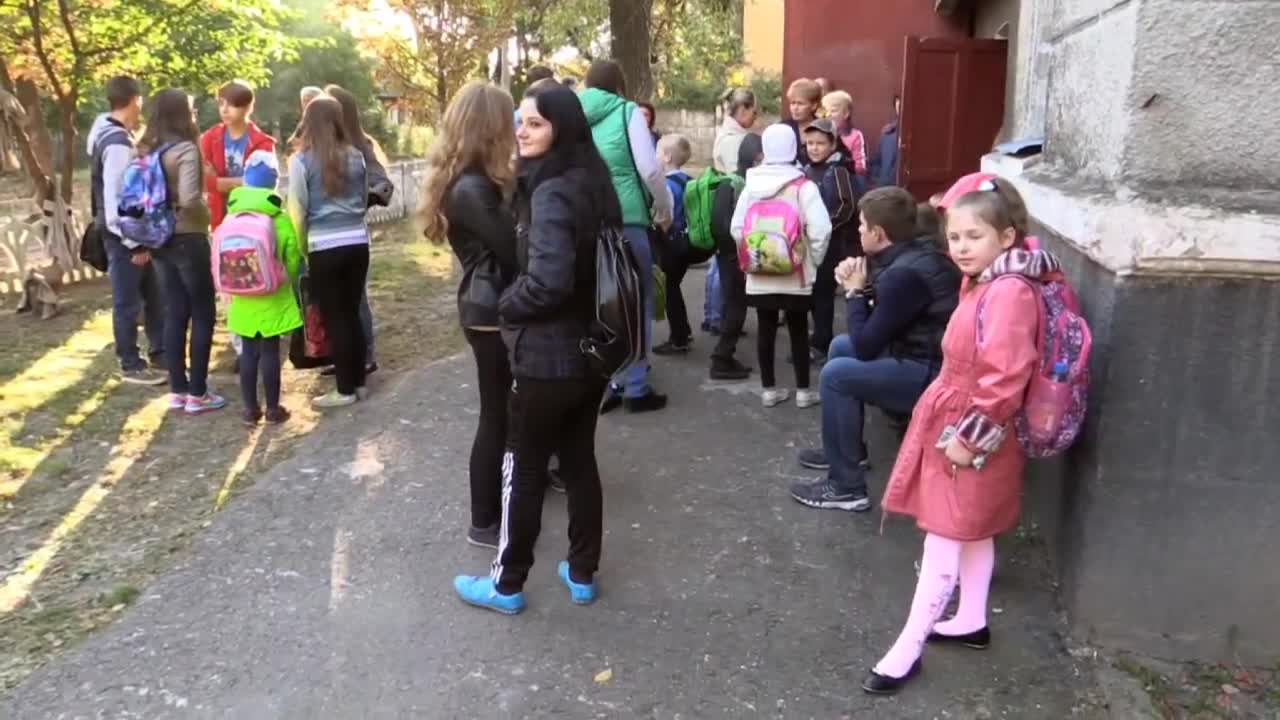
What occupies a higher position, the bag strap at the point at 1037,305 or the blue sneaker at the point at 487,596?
the bag strap at the point at 1037,305

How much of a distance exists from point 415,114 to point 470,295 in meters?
19.7

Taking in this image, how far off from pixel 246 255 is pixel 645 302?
7.15ft

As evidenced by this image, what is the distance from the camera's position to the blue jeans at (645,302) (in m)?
5.25

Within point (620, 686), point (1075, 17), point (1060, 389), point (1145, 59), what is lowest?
point (620, 686)

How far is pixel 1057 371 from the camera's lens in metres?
2.90

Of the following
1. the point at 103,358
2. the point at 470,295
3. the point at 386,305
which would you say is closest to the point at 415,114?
the point at 386,305

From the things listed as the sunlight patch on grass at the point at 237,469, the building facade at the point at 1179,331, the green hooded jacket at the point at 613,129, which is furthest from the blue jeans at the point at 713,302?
the building facade at the point at 1179,331

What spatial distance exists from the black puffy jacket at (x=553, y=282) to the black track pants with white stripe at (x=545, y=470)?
0.26ft

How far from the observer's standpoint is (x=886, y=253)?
4.09 m

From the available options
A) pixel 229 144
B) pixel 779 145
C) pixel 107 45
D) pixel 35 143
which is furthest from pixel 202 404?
pixel 107 45

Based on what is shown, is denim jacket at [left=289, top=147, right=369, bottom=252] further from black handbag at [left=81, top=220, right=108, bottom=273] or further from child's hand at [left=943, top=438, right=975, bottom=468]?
child's hand at [left=943, top=438, right=975, bottom=468]

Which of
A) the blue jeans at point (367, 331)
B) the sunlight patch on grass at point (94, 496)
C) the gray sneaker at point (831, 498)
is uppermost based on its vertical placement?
the blue jeans at point (367, 331)

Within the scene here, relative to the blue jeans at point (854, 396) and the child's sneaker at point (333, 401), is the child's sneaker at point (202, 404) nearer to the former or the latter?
the child's sneaker at point (333, 401)

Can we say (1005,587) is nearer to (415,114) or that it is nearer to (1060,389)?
(1060,389)
